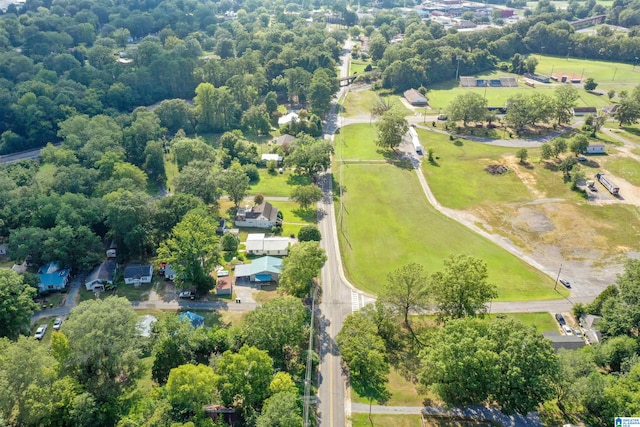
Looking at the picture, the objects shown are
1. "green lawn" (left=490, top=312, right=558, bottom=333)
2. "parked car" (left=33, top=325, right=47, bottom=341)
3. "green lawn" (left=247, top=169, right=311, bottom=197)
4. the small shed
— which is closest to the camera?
"parked car" (left=33, top=325, right=47, bottom=341)

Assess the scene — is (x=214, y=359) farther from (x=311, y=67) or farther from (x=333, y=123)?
(x=311, y=67)

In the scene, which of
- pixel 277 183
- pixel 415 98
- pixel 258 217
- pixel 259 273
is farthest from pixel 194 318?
pixel 415 98

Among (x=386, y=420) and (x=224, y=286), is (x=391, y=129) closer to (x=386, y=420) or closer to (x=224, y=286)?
(x=224, y=286)

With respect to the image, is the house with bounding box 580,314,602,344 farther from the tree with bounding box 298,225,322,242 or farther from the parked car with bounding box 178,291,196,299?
the parked car with bounding box 178,291,196,299

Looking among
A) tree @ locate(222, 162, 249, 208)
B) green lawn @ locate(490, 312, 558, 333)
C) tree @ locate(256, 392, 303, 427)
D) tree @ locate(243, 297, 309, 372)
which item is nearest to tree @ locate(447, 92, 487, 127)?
tree @ locate(222, 162, 249, 208)

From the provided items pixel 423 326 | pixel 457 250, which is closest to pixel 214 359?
pixel 423 326

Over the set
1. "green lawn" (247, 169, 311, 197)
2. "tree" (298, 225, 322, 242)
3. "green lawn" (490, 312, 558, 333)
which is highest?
"tree" (298, 225, 322, 242)

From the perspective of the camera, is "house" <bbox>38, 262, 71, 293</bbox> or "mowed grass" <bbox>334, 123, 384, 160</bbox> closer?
"house" <bbox>38, 262, 71, 293</bbox>
